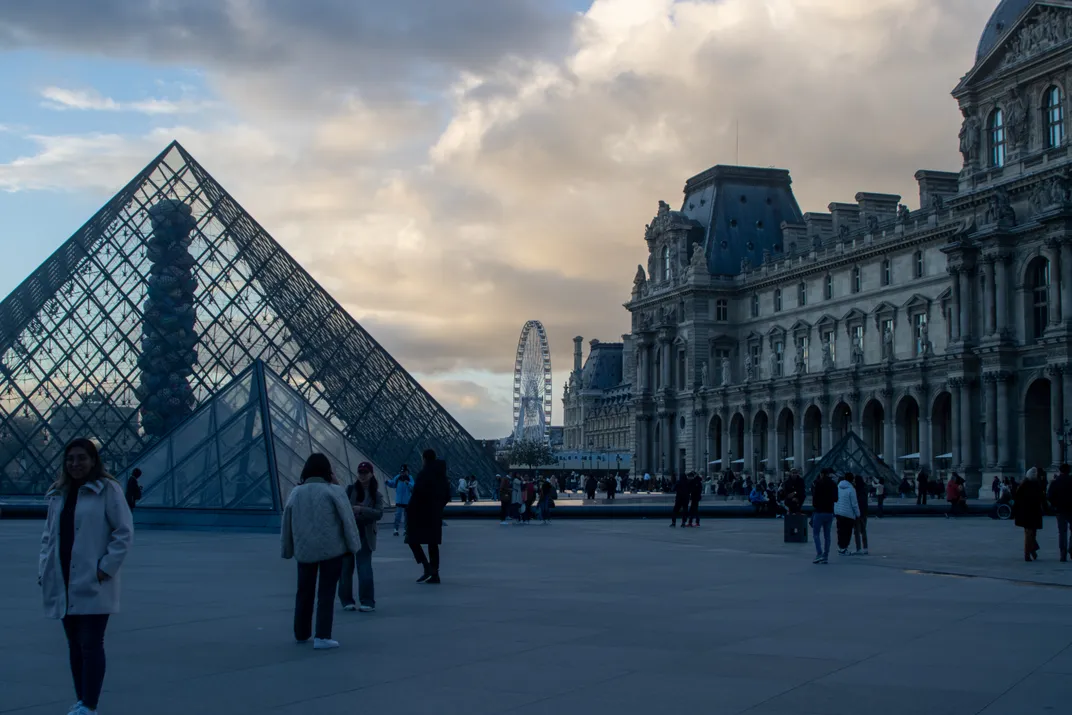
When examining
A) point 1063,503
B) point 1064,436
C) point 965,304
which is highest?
point 965,304

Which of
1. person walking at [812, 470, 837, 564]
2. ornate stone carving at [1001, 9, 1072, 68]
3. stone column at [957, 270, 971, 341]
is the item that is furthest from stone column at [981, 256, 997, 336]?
person walking at [812, 470, 837, 564]

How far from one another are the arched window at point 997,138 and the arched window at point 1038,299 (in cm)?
481

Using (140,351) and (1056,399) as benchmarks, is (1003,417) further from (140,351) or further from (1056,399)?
(140,351)

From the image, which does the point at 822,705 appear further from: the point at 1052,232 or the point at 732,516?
the point at 1052,232

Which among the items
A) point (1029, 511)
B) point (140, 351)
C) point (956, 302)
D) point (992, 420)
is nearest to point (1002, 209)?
point (956, 302)

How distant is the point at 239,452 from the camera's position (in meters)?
27.1

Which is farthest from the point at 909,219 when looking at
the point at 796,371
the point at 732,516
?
the point at 732,516

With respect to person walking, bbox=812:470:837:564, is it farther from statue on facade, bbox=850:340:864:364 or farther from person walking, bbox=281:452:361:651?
statue on facade, bbox=850:340:864:364

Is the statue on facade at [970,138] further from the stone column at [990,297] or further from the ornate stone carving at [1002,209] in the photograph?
the stone column at [990,297]

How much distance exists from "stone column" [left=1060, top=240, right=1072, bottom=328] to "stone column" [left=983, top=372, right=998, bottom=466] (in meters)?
4.58

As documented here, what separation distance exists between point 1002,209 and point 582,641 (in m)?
49.2

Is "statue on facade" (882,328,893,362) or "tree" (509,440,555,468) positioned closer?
"statue on facade" (882,328,893,362)

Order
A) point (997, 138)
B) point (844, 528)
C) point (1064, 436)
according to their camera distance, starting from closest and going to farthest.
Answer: point (844, 528) → point (1064, 436) → point (997, 138)

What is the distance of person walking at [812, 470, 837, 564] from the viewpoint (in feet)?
Result: 62.0
